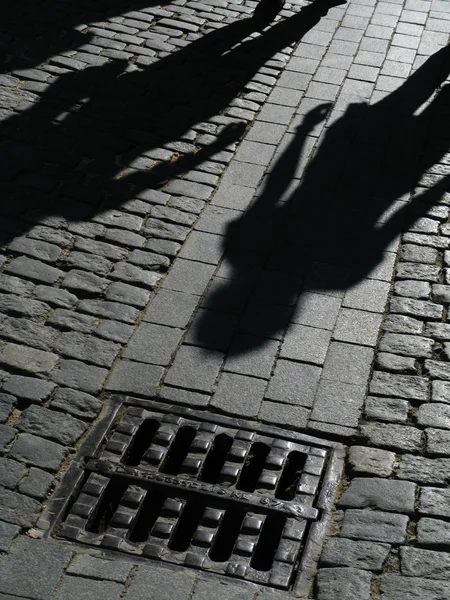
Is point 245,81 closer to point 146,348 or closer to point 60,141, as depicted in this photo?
point 60,141

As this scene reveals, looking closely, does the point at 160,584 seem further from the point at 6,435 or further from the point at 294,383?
the point at 294,383

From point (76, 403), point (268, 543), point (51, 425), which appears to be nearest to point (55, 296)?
point (76, 403)

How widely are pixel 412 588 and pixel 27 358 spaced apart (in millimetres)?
2163

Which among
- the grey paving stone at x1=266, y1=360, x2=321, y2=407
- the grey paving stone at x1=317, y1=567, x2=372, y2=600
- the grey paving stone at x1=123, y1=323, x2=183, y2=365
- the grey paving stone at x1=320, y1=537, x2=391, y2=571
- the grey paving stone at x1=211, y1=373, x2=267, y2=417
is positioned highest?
the grey paving stone at x1=317, y1=567, x2=372, y2=600

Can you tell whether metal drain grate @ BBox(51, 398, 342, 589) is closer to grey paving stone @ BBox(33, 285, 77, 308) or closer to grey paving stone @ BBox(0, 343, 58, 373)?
grey paving stone @ BBox(0, 343, 58, 373)

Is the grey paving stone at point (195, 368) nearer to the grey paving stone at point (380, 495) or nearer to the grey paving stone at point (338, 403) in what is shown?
the grey paving stone at point (338, 403)

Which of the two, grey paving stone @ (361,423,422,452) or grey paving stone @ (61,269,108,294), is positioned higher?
grey paving stone @ (61,269,108,294)

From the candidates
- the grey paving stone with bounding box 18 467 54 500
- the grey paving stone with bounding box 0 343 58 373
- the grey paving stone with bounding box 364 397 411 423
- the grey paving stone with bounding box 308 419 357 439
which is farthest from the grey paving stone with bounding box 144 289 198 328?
the grey paving stone with bounding box 18 467 54 500

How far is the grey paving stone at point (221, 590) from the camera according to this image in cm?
361

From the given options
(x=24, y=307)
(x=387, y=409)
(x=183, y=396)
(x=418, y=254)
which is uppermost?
(x=24, y=307)

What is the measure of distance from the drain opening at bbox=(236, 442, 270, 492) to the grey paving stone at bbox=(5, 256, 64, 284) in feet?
5.43

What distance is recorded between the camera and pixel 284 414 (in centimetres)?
452

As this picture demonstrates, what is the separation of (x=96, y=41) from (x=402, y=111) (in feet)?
8.86

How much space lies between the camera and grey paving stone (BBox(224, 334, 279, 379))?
4752mm
